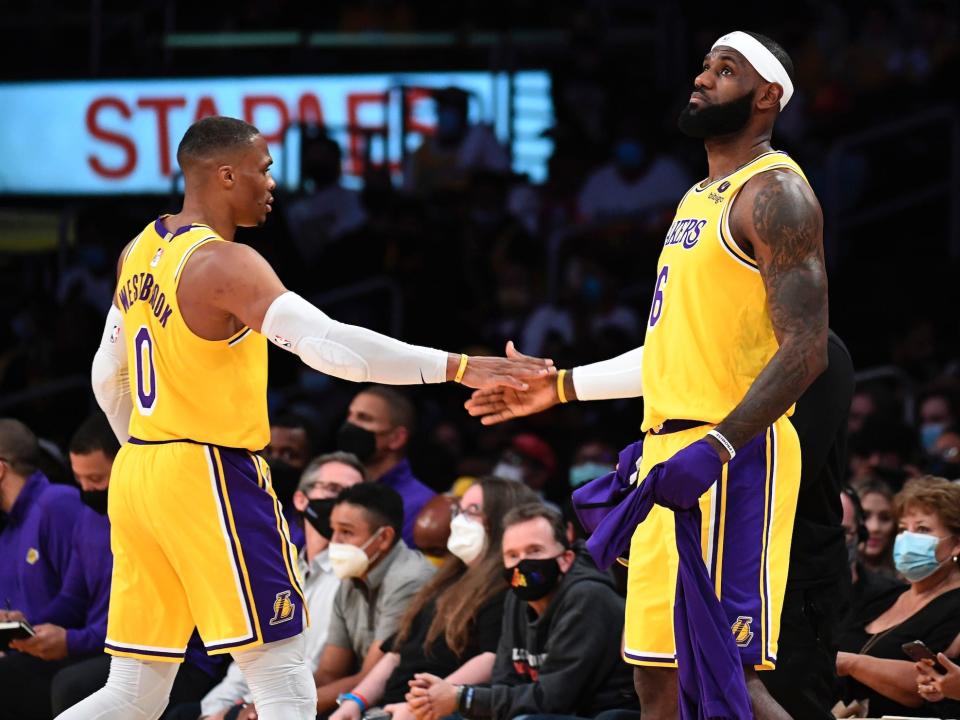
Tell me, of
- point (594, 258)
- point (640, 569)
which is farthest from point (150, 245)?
point (594, 258)

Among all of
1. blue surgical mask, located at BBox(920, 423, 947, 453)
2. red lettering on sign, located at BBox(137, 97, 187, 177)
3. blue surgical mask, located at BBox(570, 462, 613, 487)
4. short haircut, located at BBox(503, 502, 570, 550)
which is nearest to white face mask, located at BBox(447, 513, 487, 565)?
short haircut, located at BBox(503, 502, 570, 550)

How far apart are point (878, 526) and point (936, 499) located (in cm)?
110

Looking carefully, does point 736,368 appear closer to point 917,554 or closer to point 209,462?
point 209,462

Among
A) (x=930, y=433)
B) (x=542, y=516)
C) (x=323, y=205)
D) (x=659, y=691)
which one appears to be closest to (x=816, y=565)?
(x=659, y=691)

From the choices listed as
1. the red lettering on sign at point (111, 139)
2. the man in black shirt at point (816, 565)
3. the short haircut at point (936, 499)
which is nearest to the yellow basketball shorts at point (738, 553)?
the man in black shirt at point (816, 565)

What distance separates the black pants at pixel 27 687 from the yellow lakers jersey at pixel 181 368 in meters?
2.80

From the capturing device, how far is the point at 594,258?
1228cm

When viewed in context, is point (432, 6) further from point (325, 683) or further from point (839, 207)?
point (325, 683)

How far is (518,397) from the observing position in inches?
215

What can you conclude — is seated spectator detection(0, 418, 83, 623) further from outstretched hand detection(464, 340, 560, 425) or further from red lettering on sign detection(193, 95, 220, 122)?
red lettering on sign detection(193, 95, 220, 122)

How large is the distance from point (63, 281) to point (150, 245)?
9.40m

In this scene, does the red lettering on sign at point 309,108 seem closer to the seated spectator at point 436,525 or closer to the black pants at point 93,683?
the seated spectator at point 436,525

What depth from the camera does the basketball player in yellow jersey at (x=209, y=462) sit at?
4852 millimetres

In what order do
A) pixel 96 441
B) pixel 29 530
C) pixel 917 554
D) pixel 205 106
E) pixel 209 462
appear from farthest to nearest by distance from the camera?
pixel 205 106 < pixel 29 530 < pixel 96 441 < pixel 917 554 < pixel 209 462
